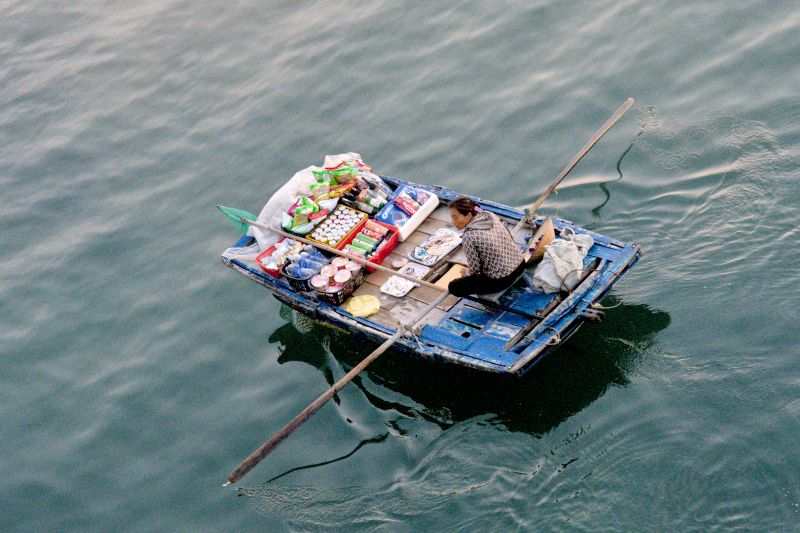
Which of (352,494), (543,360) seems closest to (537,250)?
(543,360)

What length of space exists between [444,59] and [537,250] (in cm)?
727

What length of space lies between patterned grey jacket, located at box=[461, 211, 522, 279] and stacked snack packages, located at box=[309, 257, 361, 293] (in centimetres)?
179

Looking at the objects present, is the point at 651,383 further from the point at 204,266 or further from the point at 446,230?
the point at 204,266

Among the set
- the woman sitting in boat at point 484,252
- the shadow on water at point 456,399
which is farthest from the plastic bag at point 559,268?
the shadow on water at point 456,399

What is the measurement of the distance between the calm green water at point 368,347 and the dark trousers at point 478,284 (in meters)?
1.22

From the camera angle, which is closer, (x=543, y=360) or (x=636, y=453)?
(x=636, y=453)

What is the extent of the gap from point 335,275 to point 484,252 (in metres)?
2.21

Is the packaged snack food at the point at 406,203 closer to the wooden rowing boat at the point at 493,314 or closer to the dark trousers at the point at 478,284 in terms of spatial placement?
the wooden rowing boat at the point at 493,314

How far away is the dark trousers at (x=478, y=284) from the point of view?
1044 centimetres

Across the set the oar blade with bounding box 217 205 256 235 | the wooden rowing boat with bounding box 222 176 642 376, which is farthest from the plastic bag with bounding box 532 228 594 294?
the oar blade with bounding box 217 205 256 235

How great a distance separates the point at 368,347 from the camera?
11812 millimetres

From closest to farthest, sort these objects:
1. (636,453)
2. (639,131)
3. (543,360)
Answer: (636,453), (543,360), (639,131)

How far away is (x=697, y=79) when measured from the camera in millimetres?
14539

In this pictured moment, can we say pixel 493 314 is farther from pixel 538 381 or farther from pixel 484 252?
pixel 538 381
